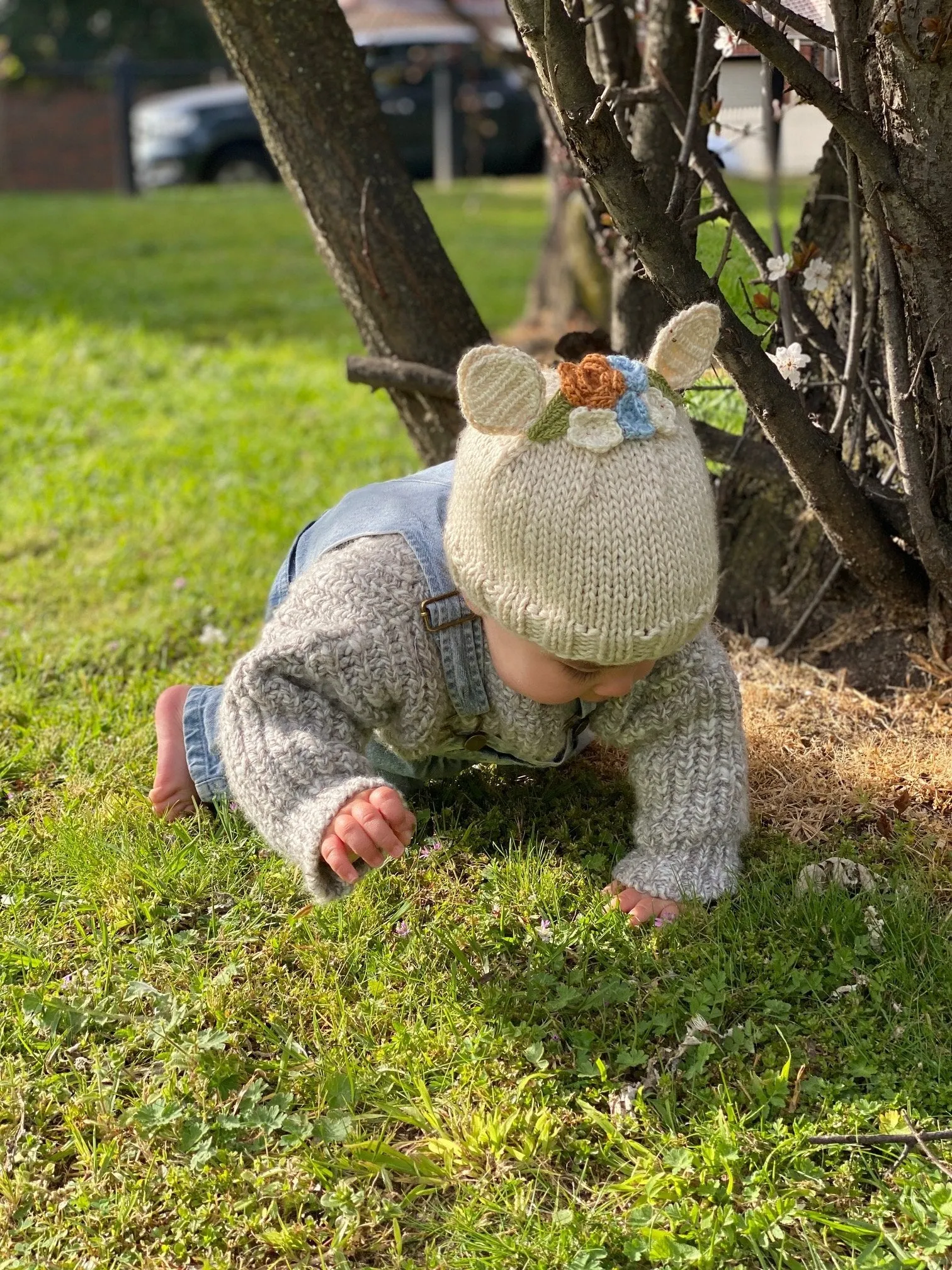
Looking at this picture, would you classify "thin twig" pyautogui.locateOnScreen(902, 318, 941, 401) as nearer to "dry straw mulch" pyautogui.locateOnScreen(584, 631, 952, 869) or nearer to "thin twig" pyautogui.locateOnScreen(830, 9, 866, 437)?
"thin twig" pyautogui.locateOnScreen(830, 9, 866, 437)

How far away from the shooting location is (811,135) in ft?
10.8

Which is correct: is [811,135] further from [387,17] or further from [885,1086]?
[387,17]

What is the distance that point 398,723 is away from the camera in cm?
245

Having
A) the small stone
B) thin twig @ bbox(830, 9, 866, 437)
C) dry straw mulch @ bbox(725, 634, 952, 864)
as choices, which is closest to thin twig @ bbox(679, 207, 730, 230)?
thin twig @ bbox(830, 9, 866, 437)

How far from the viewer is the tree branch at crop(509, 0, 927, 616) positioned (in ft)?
7.43

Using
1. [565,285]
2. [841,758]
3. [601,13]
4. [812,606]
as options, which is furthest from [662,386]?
[565,285]

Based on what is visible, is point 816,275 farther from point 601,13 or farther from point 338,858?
point 338,858

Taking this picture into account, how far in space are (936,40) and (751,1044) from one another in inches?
67.3

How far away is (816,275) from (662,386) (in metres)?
0.81

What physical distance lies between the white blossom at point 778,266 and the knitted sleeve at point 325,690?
3.29 feet

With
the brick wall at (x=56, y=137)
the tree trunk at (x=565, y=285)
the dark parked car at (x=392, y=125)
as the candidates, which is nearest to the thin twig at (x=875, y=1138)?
the tree trunk at (x=565, y=285)

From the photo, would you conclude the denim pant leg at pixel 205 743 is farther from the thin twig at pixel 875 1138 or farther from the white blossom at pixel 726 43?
the white blossom at pixel 726 43

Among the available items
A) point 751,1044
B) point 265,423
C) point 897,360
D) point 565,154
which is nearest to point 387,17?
point 265,423

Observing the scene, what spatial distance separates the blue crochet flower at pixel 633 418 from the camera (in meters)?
2.02
